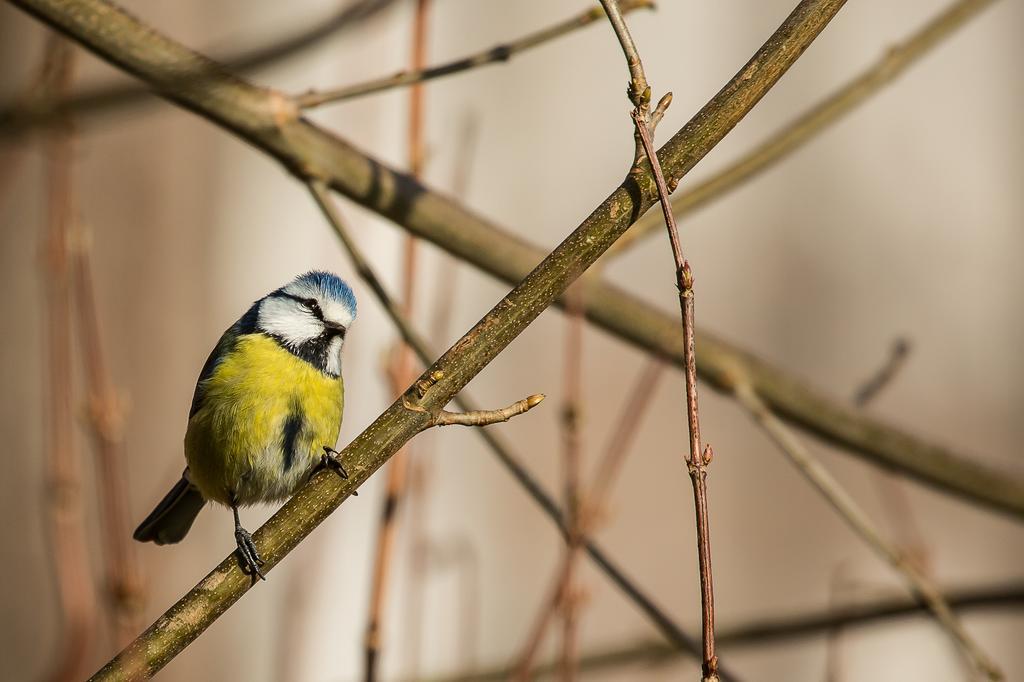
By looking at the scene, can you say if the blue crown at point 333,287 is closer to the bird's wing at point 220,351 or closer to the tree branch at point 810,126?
the bird's wing at point 220,351

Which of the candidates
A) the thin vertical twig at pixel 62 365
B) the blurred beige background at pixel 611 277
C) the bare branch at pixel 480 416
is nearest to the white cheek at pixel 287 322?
the thin vertical twig at pixel 62 365

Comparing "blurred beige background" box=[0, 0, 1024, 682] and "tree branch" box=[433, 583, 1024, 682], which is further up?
"blurred beige background" box=[0, 0, 1024, 682]

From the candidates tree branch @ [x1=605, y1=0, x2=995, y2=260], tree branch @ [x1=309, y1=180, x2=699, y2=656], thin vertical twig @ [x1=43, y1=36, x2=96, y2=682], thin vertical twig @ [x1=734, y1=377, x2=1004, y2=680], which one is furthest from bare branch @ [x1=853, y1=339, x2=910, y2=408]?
thin vertical twig @ [x1=43, y1=36, x2=96, y2=682]

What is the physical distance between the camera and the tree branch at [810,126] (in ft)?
5.68

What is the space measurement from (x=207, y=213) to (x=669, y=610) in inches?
79.4

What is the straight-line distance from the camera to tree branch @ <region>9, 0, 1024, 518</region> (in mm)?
1471

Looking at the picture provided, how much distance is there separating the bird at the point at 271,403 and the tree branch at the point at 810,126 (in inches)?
19.4

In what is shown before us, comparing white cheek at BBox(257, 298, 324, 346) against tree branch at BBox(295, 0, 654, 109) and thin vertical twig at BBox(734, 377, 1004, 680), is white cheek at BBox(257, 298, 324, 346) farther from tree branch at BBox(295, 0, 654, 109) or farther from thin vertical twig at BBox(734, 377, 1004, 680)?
thin vertical twig at BBox(734, 377, 1004, 680)

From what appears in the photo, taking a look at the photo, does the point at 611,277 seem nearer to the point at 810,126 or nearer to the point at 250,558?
the point at 810,126

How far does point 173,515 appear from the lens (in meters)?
1.90

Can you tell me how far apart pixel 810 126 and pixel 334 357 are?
871mm

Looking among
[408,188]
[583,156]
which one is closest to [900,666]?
[583,156]

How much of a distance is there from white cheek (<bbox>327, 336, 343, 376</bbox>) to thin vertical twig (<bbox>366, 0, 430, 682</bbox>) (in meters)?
0.11

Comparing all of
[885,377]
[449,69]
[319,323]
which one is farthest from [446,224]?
[885,377]
